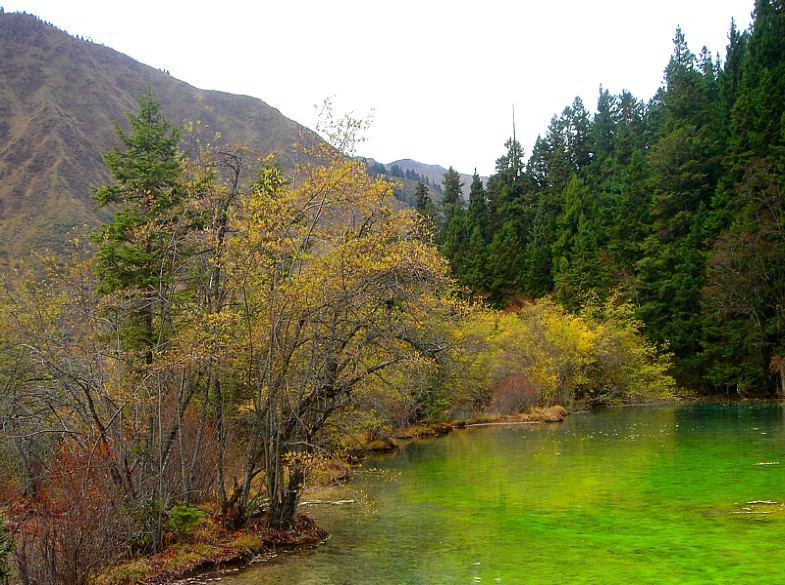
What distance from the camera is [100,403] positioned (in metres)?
12.9

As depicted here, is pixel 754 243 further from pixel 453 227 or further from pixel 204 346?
pixel 204 346

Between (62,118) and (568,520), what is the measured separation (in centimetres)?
10723

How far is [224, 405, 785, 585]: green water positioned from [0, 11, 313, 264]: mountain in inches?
1169

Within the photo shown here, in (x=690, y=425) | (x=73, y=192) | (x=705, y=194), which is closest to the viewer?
(x=690, y=425)

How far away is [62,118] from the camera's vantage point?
10350cm

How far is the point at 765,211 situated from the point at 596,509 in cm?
4169

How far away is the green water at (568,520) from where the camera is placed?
11266 millimetres

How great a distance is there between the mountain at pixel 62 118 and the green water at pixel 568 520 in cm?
2970

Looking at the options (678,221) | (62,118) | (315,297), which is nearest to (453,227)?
(678,221)

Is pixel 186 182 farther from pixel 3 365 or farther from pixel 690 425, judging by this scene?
pixel 690 425

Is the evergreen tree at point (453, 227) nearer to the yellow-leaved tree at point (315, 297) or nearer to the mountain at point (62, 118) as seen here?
the mountain at point (62, 118)

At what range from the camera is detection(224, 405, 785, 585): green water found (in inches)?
444

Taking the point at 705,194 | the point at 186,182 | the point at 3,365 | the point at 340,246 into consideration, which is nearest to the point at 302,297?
the point at 340,246

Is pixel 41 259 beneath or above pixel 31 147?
beneath
